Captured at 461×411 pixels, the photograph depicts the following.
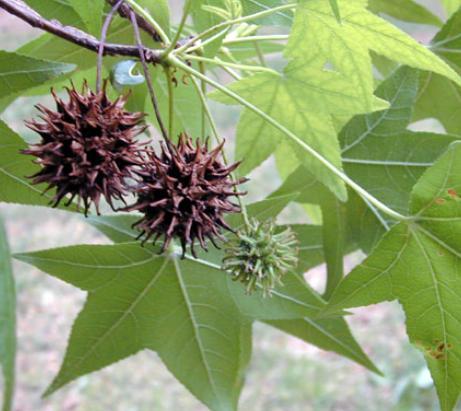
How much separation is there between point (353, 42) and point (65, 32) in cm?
37

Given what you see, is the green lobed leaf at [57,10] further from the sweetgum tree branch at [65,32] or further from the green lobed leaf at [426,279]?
the green lobed leaf at [426,279]

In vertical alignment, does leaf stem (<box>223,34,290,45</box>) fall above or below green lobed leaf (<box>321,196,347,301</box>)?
above

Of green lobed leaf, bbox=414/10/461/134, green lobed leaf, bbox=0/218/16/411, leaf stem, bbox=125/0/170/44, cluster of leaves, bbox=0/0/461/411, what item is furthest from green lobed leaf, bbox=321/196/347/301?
green lobed leaf, bbox=0/218/16/411

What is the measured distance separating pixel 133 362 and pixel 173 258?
2.92 m

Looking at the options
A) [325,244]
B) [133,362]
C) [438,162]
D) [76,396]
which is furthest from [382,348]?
[438,162]

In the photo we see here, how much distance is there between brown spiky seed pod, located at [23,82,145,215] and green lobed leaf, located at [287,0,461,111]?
27 centimetres

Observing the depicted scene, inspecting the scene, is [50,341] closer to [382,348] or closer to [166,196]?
[382,348]

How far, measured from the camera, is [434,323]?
935 millimetres

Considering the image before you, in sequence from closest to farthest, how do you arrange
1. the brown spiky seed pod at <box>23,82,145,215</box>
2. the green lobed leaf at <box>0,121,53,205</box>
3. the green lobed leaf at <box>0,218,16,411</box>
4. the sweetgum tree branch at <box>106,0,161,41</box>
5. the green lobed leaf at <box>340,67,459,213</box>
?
the green lobed leaf at <box>0,218,16,411</box> < the brown spiky seed pod at <box>23,82,145,215</box> < the green lobed leaf at <box>0,121,53,205</box> < the sweetgum tree branch at <box>106,0,161,41</box> < the green lobed leaf at <box>340,67,459,213</box>

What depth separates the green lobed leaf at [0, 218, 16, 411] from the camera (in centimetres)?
59

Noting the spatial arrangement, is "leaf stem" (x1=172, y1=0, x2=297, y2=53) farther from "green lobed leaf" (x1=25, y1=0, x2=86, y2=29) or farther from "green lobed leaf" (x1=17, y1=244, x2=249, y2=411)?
"green lobed leaf" (x1=17, y1=244, x2=249, y2=411)

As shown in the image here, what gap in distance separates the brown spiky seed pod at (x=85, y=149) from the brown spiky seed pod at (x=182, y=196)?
0.11 ft

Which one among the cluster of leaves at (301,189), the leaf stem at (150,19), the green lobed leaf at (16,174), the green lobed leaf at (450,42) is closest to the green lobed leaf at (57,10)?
the cluster of leaves at (301,189)

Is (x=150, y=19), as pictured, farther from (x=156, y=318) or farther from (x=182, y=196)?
(x=156, y=318)
